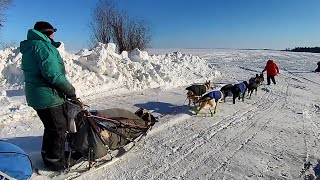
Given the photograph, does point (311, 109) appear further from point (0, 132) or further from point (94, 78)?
point (0, 132)

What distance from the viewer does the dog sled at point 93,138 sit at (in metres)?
4.16

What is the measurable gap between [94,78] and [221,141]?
5.22m

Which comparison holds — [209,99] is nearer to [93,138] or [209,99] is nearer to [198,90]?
[198,90]

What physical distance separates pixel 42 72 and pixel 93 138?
3.35ft

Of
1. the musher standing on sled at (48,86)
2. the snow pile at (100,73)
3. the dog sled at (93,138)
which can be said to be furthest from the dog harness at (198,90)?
the musher standing on sled at (48,86)

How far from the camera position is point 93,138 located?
4199 mm

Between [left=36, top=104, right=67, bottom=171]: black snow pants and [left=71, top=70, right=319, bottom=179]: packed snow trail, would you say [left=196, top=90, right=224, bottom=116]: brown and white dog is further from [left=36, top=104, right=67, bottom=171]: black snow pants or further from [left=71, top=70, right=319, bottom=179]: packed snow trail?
[left=36, top=104, right=67, bottom=171]: black snow pants

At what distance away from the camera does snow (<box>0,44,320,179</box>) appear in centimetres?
459

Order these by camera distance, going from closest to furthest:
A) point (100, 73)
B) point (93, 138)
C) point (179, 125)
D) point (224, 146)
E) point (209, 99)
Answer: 1. point (93, 138)
2. point (224, 146)
3. point (179, 125)
4. point (209, 99)
5. point (100, 73)

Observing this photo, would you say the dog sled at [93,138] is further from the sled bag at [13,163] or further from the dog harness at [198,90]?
the dog harness at [198,90]

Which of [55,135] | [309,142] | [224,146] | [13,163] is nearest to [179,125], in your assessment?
[224,146]

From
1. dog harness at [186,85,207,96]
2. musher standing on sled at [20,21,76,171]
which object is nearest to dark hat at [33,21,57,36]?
musher standing on sled at [20,21,76,171]

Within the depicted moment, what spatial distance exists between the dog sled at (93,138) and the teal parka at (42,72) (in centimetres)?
30

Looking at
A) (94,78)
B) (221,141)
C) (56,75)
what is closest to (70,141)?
(56,75)
